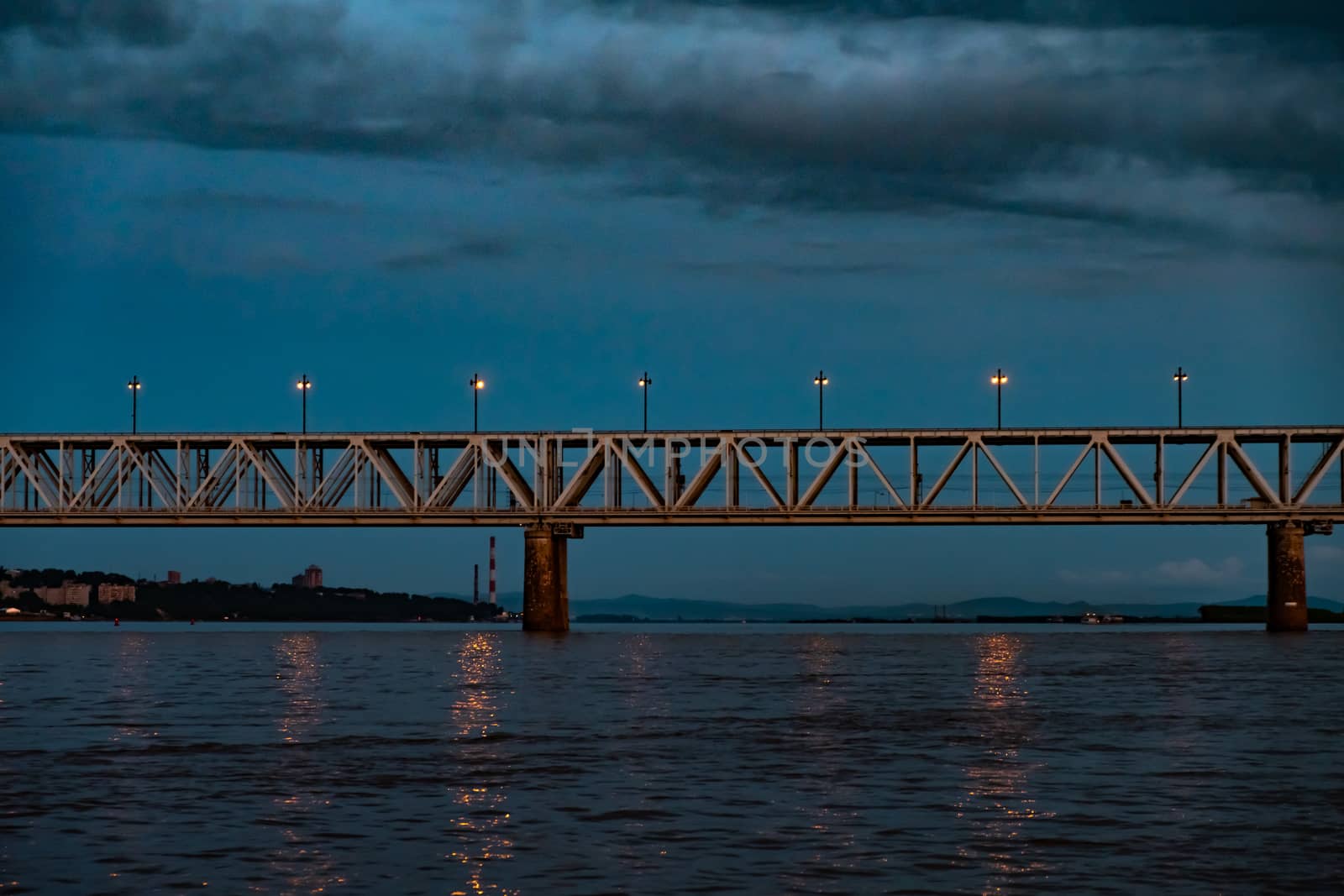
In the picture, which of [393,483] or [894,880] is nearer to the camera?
[894,880]

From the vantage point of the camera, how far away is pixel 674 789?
2228 centimetres

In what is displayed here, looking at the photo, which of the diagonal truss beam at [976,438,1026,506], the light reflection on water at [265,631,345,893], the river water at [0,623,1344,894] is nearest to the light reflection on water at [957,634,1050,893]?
the river water at [0,623,1344,894]

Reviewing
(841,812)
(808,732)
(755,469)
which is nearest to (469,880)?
(841,812)

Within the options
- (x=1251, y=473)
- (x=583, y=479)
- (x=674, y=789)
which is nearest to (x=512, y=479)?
(x=583, y=479)

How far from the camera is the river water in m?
16.2

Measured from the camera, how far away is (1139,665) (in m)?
61.4

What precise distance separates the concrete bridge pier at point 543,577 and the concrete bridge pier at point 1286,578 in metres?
42.1

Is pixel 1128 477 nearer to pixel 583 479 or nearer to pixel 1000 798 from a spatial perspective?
pixel 583 479

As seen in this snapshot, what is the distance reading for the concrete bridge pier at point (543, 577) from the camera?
109m

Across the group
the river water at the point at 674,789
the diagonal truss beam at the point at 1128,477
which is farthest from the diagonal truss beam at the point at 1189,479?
the river water at the point at 674,789

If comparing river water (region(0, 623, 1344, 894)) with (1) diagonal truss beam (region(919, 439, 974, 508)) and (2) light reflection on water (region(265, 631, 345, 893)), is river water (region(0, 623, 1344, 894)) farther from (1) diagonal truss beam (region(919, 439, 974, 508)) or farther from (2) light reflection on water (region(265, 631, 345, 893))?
(1) diagonal truss beam (region(919, 439, 974, 508))

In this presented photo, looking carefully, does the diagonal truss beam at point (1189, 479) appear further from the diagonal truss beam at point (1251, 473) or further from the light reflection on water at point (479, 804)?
the light reflection on water at point (479, 804)

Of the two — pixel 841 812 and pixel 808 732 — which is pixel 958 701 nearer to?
pixel 808 732

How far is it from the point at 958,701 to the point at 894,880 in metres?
24.5
